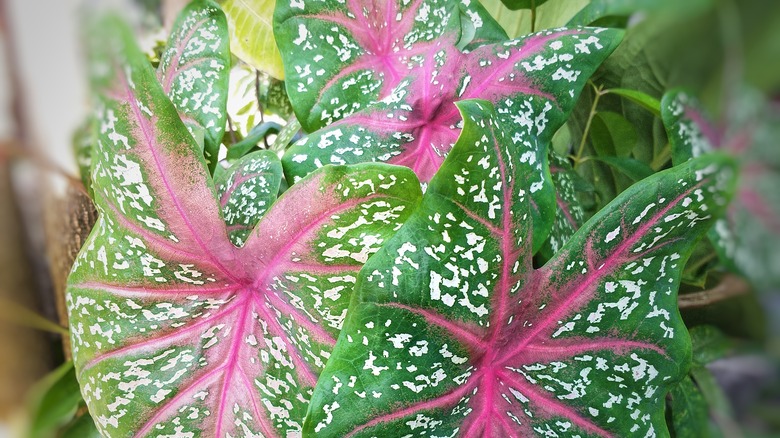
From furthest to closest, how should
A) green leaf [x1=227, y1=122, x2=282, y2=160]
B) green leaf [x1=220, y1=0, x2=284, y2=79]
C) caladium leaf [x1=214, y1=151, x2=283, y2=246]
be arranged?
green leaf [x1=220, y1=0, x2=284, y2=79]
green leaf [x1=227, y1=122, x2=282, y2=160]
caladium leaf [x1=214, y1=151, x2=283, y2=246]

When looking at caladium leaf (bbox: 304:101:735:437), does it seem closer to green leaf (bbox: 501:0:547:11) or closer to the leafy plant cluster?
the leafy plant cluster

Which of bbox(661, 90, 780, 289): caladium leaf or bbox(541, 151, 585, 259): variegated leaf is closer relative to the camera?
bbox(661, 90, 780, 289): caladium leaf

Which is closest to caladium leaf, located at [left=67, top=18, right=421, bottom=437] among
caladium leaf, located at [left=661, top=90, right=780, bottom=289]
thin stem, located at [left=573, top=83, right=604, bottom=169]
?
caladium leaf, located at [left=661, top=90, right=780, bottom=289]

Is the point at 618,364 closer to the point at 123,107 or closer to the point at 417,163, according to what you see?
the point at 417,163

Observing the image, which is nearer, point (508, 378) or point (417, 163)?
point (508, 378)

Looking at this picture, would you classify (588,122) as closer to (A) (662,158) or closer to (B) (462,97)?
(A) (662,158)

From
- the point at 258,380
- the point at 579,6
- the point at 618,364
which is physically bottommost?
the point at 618,364

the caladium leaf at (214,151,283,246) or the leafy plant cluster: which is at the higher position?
the caladium leaf at (214,151,283,246)

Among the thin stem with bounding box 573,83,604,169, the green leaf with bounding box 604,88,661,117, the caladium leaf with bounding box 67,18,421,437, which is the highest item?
the thin stem with bounding box 573,83,604,169

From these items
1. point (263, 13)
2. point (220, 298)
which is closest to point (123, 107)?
point (220, 298)
